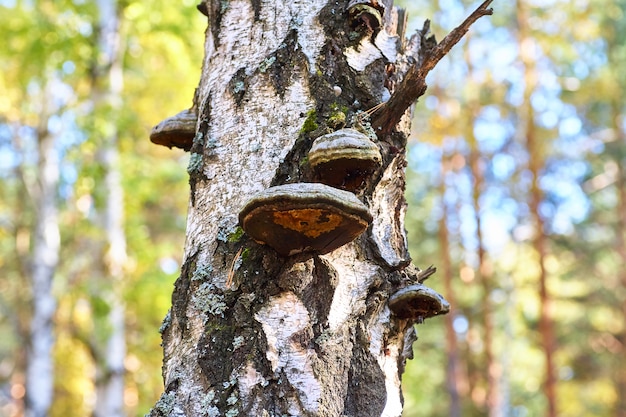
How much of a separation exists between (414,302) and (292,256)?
0.37 m

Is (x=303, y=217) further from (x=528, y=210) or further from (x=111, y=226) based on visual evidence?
(x=528, y=210)

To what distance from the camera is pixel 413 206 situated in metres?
18.3

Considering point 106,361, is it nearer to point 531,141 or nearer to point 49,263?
point 49,263

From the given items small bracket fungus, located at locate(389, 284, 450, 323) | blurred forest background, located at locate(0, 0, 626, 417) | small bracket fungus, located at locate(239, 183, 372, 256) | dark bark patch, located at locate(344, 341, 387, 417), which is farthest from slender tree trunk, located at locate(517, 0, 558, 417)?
small bracket fungus, located at locate(239, 183, 372, 256)

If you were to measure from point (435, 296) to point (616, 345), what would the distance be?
20.7 m

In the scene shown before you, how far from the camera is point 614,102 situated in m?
15.9

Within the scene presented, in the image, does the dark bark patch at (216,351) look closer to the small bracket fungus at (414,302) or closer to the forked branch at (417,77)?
the small bracket fungus at (414,302)

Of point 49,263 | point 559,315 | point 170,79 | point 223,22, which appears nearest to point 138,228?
point 49,263

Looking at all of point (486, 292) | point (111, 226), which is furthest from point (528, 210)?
point (111, 226)

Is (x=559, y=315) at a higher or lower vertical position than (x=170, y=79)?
lower

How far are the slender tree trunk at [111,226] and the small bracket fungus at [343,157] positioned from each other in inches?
272

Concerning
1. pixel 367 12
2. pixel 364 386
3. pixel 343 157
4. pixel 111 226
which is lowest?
pixel 364 386

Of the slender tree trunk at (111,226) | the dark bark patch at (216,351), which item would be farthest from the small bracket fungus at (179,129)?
the slender tree trunk at (111,226)

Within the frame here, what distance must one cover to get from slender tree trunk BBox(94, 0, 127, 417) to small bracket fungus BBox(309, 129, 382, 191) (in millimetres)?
6897
